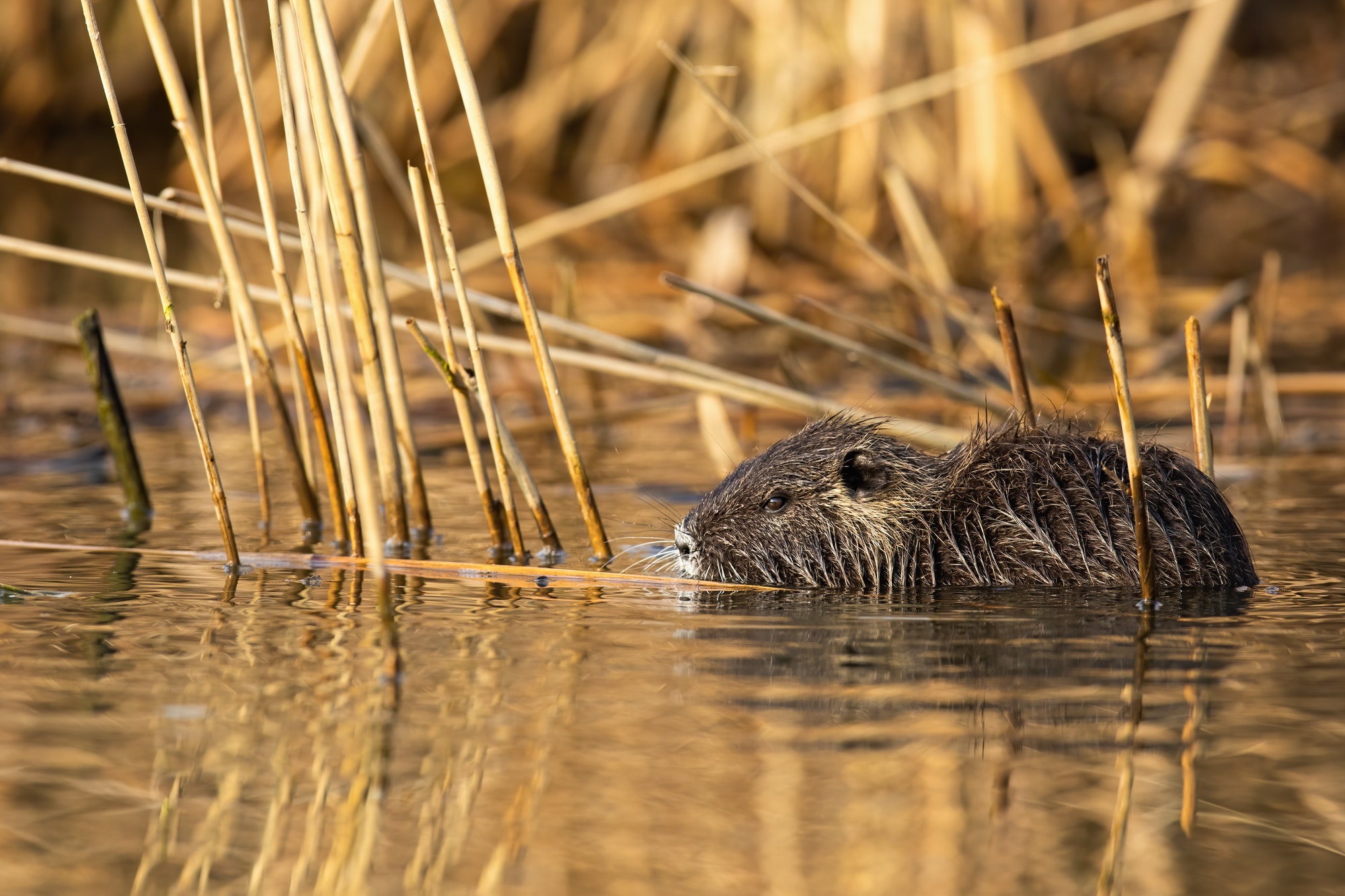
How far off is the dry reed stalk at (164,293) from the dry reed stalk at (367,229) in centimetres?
40

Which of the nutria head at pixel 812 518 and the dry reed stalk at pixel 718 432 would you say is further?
the dry reed stalk at pixel 718 432

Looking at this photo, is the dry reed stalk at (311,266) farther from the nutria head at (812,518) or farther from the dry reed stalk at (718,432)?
the dry reed stalk at (718,432)

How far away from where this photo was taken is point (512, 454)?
3695mm

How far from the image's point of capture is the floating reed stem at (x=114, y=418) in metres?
4.27

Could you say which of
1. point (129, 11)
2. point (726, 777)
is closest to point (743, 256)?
point (726, 777)

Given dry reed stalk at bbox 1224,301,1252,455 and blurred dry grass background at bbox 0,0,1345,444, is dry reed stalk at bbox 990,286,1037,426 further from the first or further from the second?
dry reed stalk at bbox 1224,301,1252,455

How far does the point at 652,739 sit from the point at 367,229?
1342mm

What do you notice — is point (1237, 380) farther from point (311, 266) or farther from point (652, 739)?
point (652, 739)

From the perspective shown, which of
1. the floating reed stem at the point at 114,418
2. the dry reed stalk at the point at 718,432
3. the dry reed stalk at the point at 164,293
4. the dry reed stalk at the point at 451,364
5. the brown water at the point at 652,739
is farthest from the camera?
the dry reed stalk at the point at 718,432

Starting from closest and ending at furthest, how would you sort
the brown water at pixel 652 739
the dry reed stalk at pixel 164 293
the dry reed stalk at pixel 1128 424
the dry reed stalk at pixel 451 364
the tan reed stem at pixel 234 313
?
the brown water at pixel 652 739 → the dry reed stalk at pixel 1128 424 → the dry reed stalk at pixel 164 293 → the dry reed stalk at pixel 451 364 → the tan reed stem at pixel 234 313

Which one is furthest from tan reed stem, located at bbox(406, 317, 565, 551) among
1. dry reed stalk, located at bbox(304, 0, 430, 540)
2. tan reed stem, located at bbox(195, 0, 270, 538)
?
tan reed stem, located at bbox(195, 0, 270, 538)

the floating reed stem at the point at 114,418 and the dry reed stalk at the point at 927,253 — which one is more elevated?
the dry reed stalk at the point at 927,253

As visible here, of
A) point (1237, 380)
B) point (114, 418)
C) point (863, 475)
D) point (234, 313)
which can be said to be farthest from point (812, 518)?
point (1237, 380)

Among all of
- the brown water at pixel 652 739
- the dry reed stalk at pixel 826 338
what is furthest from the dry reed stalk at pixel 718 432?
the brown water at pixel 652 739
